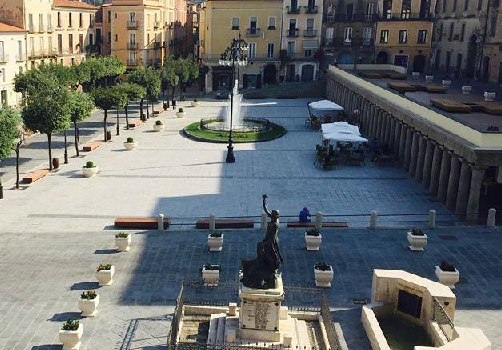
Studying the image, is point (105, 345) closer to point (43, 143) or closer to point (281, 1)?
point (43, 143)

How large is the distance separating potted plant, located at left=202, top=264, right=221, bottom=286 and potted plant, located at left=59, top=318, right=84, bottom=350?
18.9 ft

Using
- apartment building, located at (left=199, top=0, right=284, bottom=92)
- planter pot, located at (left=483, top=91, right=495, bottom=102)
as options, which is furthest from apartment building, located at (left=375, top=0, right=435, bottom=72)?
planter pot, located at (left=483, top=91, right=495, bottom=102)

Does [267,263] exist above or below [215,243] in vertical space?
above

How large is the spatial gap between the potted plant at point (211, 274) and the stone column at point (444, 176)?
56.7 feet

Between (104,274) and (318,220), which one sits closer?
(104,274)

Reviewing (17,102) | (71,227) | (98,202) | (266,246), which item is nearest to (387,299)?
(266,246)

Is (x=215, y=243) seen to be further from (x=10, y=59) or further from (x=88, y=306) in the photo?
(x=10, y=59)

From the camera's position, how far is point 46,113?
3728 cm

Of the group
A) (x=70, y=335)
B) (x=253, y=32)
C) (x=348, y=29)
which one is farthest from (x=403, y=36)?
(x=70, y=335)

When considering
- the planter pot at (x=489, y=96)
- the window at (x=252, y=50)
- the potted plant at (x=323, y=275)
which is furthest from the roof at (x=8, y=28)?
the potted plant at (x=323, y=275)

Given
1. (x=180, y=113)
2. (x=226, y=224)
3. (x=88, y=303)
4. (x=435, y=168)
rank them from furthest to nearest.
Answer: (x=180, y=113), (x=435, y=168), (x=226, y=224), (x=88, y=303)

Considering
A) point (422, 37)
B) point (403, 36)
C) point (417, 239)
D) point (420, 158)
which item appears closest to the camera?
point (417, 239)

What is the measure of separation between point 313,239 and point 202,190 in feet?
37.4

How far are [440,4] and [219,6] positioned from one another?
1230 inches
